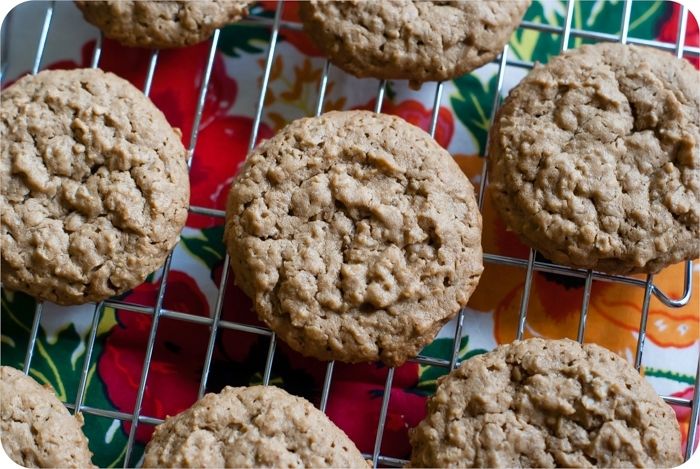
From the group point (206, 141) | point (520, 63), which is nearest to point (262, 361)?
point (206, 141)

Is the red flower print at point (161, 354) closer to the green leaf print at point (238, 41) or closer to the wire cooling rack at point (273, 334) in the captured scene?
the wire cooling rack at point (273, 334)

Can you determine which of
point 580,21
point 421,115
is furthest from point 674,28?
point 421,115

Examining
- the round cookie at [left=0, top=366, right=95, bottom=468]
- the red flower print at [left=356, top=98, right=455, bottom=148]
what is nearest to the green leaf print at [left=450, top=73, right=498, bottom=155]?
the red flower print at [left=356, top=98, right=455, bottom=148]

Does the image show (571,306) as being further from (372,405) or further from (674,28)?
(674,28)

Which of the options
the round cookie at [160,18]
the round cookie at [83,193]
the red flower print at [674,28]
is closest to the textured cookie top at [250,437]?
the round cookie at [83,193]

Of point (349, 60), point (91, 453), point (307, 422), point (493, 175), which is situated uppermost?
point (349, 60)

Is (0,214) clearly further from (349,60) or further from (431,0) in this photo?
(431,0)
